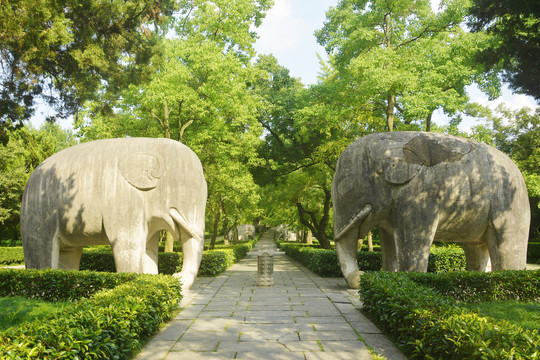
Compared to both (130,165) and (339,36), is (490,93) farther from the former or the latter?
(130,165)

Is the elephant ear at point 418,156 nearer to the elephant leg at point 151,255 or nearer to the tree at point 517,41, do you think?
the tree at point 517,41

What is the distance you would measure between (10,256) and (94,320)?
2010 cm

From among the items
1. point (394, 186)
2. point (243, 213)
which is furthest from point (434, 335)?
point (243, 213)

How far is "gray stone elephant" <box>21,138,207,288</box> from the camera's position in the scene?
718 centimetres

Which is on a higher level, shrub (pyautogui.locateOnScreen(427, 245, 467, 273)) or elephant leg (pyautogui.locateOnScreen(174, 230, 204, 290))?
elephant leg (pyautogui.locateOnScreen(174, 230, 204, 290))

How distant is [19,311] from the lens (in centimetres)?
551

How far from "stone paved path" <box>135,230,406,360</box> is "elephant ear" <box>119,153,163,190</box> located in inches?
97.9

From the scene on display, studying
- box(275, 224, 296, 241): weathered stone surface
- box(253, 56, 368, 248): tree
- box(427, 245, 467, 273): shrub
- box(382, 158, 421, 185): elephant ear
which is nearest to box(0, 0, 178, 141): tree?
box(382, 158, 421, 185): elephant ear

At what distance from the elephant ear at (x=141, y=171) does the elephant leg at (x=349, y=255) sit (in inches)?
168

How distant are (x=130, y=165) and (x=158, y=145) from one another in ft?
2.52

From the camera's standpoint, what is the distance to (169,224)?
7.47 meters

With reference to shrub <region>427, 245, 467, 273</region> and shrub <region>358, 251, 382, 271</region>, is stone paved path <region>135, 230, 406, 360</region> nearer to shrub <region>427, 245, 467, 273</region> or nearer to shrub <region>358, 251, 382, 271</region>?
shrub <region>358, 251, 382, 271</region>

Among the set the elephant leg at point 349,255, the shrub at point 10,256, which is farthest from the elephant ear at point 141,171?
the shrub at point 10,256

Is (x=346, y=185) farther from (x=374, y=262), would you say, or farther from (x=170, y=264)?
(x=170, y=264)
